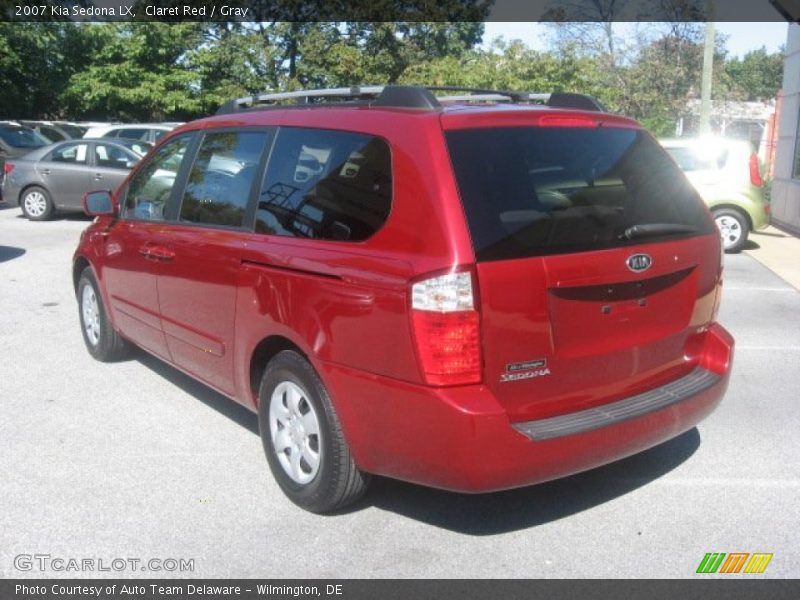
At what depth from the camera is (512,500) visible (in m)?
4.25

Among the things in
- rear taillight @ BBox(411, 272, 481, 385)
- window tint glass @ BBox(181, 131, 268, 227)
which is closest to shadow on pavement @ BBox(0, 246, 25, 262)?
window tint glass @ BBox(181, 131, 268, 227)

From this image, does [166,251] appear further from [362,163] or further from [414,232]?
[414,232]

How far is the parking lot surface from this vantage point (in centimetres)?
369

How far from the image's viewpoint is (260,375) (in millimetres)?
4445

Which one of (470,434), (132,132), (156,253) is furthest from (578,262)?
(132,132)

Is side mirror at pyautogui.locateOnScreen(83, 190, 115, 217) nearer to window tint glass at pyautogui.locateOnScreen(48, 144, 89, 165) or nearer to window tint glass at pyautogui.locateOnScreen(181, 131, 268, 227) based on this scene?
window tint glass at pyautogui.locateOnScreen(181, 131, 268, 227)

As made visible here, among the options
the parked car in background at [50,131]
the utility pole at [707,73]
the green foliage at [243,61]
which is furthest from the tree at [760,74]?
the parked car in background at [50,131]

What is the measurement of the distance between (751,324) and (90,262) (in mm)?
5658

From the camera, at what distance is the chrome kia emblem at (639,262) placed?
375 centimetres

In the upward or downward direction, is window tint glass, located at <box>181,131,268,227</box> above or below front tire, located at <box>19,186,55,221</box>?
above

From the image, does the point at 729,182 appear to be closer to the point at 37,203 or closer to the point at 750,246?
the point at 750,246

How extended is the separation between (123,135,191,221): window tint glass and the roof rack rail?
1.25 feet

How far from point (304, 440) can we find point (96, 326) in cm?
312

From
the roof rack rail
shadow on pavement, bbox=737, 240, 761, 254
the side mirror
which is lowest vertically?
shadow on pavement, bbox=737, 240, 761, 254
